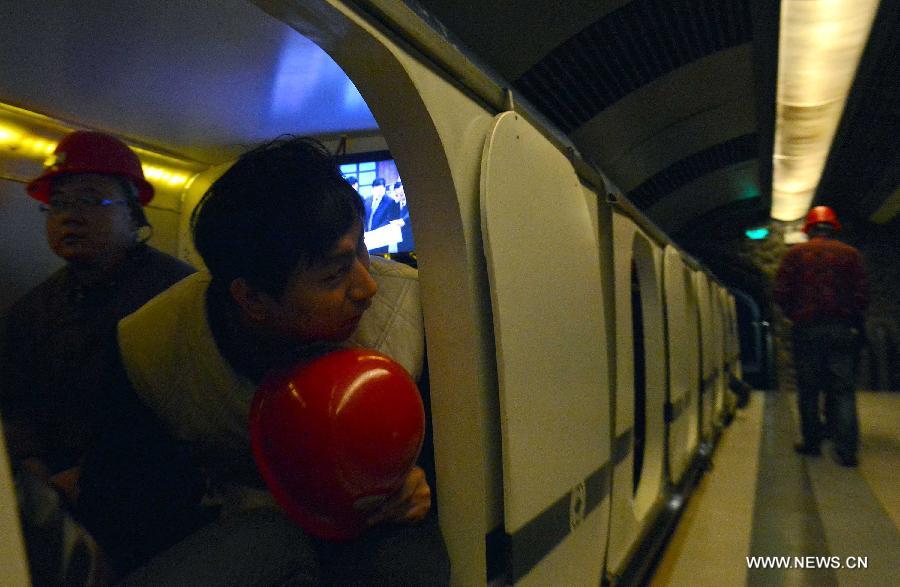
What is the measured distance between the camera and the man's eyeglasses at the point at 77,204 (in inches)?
67.5

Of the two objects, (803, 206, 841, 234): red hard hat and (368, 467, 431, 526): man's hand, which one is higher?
(803, 206, 841, 234): red hard hat

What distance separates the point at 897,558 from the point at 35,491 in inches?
121

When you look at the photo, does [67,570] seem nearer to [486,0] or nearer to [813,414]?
[486,0]

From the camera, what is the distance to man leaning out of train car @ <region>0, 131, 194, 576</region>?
171 cm

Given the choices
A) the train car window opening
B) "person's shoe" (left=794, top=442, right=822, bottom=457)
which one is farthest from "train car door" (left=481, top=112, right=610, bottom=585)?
"person's shoe" (left=794, top=442, right=822, bottom=457)

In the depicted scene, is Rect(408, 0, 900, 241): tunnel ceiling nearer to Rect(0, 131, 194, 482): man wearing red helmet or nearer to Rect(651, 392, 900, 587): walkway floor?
Rect(0, 131, 194, 482): man wearing red helmet

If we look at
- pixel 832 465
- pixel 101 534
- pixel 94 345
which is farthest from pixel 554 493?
pixel 832 465

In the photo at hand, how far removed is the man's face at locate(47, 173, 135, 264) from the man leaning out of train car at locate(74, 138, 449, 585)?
74cm

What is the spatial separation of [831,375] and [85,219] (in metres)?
4.42

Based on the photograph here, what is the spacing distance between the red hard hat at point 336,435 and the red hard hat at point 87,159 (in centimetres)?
126

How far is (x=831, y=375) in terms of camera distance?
12.9 ft

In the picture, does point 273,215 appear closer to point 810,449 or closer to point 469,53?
point 469,53

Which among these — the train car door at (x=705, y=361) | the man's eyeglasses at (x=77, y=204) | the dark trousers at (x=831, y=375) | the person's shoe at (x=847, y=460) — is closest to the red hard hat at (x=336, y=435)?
the man's eyeglasses at (x=77, y=204)

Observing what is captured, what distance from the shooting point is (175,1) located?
7.24 ft
